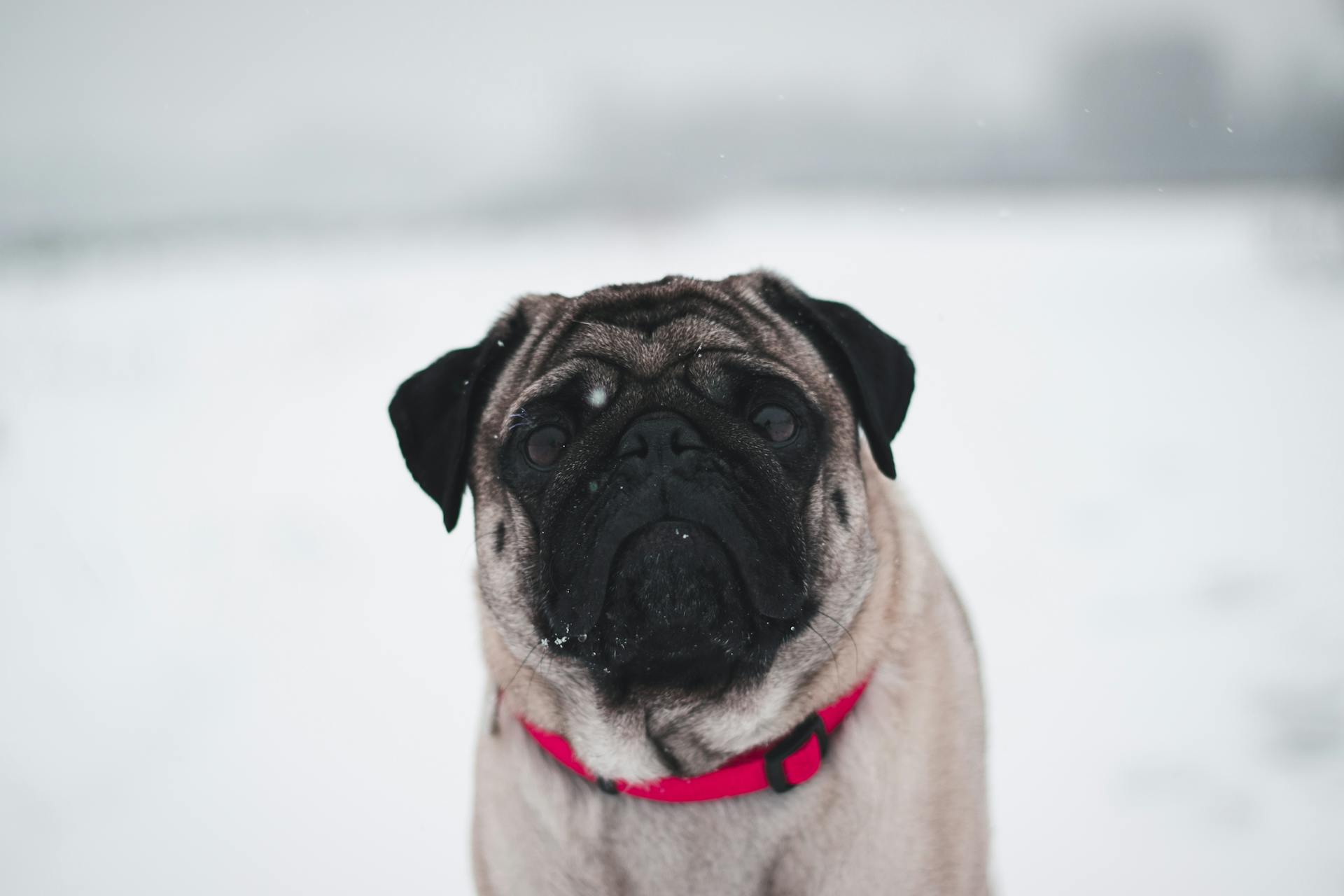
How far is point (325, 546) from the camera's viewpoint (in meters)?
5.68

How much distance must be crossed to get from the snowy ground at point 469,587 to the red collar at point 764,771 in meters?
1.36

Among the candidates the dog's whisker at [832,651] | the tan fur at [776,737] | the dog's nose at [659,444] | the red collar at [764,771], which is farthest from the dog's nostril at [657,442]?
the red collar at [764,771]

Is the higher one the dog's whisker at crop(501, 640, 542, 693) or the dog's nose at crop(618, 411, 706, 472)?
the dog's nose at crop(618, 411, 706, 472)

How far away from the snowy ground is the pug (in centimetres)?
113

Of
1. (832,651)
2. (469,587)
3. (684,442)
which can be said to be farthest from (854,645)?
(469,587)

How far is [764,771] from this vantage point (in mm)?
2133

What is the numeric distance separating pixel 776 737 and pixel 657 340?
44.2 inches

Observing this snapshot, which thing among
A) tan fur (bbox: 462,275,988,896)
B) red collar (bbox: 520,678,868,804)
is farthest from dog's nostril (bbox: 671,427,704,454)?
red collar (bbox: 520,678,868,804)

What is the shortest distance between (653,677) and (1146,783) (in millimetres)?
2201

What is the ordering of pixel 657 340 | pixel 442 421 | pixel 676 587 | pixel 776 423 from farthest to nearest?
1. pixel 442 421
2. pixel 657 340
3. pixel 776 423
4. pixel 676 587

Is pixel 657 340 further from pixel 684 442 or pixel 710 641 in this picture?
pixel 710 641

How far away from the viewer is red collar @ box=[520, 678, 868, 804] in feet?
6.98

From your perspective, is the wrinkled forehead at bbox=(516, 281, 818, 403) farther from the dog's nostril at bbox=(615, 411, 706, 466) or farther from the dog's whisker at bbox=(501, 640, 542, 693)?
the dog's whisker at bbox=(501, 640, 542, 693)

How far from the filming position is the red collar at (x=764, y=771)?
2127mm
